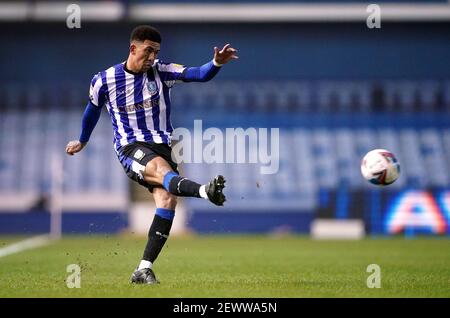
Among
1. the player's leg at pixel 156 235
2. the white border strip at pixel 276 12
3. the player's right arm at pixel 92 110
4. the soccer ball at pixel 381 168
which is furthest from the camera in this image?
the white border strip at pixel 276 12

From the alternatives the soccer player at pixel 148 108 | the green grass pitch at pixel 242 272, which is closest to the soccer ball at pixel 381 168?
the green grass pitch at pixel 242 272

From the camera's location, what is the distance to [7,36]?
79.0ft

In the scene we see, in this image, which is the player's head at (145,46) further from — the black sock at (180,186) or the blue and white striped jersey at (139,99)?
the black sock at (180,186)

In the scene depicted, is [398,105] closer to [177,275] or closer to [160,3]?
[160,3]

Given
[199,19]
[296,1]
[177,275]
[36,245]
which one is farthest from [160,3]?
[177,275]

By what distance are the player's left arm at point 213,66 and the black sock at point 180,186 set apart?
0.93 m

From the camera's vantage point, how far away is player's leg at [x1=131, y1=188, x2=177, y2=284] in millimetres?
7008

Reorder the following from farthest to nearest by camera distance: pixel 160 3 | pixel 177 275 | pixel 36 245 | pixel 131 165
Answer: pixel 160 3 → pixel 36 245 → pixel 177 275 → pixel 131 165

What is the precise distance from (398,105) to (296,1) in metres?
4.07

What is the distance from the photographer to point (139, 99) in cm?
756

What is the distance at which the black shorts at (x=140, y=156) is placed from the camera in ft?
24.0

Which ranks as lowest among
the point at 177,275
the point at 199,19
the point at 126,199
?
the point at 177,275

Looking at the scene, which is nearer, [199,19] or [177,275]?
[177,275]

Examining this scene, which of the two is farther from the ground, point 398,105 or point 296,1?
point 296,1
